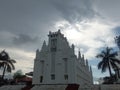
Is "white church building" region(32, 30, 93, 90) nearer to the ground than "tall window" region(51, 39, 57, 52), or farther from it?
nearer to the ground

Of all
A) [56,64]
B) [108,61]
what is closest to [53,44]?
[56,64]

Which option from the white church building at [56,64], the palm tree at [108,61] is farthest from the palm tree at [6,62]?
the palm tree at [108,61]

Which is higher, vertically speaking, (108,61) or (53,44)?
(53,44)

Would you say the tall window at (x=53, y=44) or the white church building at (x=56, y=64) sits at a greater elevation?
the tall window at (x=53, y=44)

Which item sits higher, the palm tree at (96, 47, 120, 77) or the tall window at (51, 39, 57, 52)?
the tall window at (51, 39, 57, 52)

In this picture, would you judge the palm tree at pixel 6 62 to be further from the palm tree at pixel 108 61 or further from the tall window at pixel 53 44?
the palm tree at pixel 108 61

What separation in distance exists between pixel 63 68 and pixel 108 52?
14118 millimetres

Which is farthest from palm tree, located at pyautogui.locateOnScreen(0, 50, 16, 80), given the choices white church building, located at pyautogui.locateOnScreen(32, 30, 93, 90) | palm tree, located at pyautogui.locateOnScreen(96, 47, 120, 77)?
palm tree, located at pyautogui.locateOnScreen(96, 47, 120, 77)

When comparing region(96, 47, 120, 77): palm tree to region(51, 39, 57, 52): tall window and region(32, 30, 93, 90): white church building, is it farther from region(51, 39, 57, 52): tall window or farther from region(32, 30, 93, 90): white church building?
region(51, 39, 57, 52): tall window

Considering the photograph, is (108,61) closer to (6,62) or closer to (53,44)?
(53,44)

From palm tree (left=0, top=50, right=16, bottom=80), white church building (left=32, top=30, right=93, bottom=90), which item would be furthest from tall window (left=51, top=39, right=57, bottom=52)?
palm tree (left=0, top=50, right=16, bottom=80)

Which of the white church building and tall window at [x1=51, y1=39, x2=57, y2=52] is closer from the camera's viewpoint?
the white church building

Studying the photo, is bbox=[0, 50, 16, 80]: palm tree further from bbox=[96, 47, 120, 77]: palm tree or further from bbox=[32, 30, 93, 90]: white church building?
bbox=[96, 47, 120, 77]: palm tree

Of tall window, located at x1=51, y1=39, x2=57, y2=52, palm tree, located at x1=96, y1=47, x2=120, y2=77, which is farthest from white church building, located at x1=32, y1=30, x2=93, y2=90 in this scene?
palm tree, located at x1=96, y1=47, x2=120, y2=77
